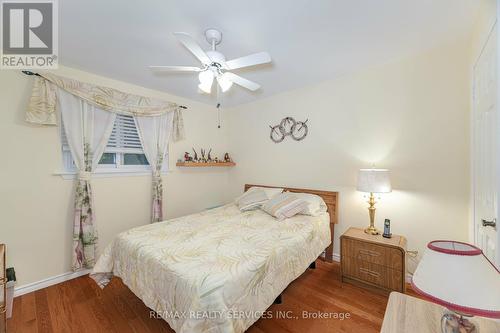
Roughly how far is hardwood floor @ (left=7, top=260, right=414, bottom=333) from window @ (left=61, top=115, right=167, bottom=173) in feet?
4.50

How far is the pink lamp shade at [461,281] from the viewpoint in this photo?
2.13 feet

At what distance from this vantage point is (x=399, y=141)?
2.38 m

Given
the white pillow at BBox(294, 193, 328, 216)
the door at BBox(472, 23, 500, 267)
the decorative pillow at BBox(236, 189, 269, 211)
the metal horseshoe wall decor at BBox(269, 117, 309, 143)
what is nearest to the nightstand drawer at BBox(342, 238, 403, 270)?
the white pillow at BBox(294, 193, 328, 216)

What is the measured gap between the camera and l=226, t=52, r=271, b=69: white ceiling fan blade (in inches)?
63.3

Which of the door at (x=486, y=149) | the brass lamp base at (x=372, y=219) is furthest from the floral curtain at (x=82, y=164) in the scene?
the door at (x=486, y=149)

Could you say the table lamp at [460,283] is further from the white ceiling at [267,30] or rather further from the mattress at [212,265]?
the white ceiling at [267,30]

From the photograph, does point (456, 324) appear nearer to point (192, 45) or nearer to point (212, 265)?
point (212, 265)

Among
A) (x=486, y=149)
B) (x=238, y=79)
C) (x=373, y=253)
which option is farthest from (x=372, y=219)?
(x=238, y=79)

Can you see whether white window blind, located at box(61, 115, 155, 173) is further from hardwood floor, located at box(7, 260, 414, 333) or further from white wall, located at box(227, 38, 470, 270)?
white wall, located at box(227, 38, 470, 270)

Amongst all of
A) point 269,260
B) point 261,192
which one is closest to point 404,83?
point 261,192

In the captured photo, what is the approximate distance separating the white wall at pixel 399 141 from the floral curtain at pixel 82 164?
2.59 m

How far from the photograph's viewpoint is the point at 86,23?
5.69 feet

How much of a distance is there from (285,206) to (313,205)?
0.38 metres

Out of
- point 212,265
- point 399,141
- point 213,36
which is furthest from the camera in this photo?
point 399,141
